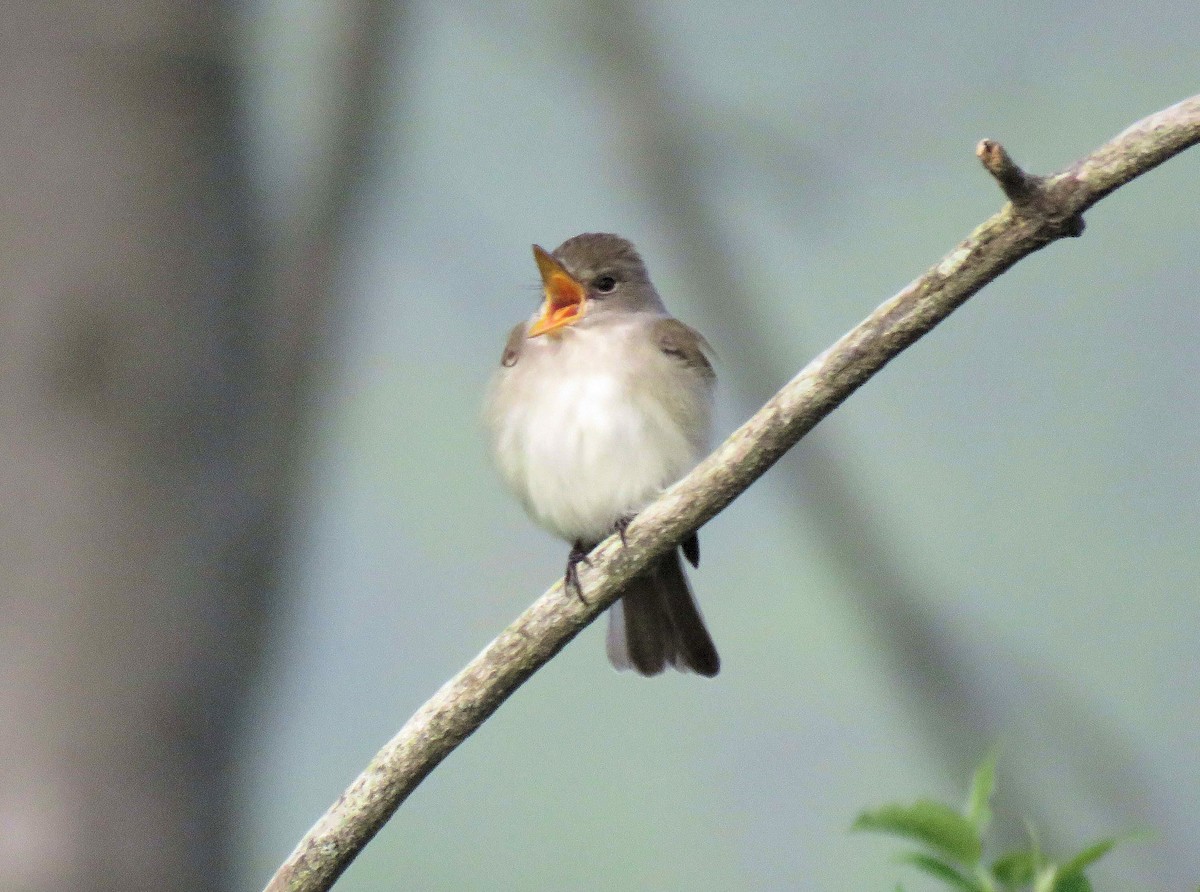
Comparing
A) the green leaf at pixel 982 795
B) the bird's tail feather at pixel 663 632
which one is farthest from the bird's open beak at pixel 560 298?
the green leaf at pixel 982 795

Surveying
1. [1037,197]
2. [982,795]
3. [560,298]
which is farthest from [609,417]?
→ [982,795]

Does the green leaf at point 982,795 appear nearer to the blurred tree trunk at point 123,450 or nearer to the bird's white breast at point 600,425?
the bird's white breast at point 600,425

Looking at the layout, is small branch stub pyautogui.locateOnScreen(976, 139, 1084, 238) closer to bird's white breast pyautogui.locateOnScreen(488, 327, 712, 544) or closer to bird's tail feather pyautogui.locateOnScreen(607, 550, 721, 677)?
bird's white breast pyautogui.locateOnScreen(488, 327, 712, 544)

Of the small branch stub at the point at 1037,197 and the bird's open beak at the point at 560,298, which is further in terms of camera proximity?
the bird's open beak at the point at 560,298

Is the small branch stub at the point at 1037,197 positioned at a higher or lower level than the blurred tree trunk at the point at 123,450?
lower

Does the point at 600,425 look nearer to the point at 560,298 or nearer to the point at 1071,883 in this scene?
the point at 560,298

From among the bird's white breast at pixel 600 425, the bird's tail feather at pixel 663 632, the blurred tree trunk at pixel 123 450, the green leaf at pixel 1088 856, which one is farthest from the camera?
the blurred tree trunk at pixel 123 450
